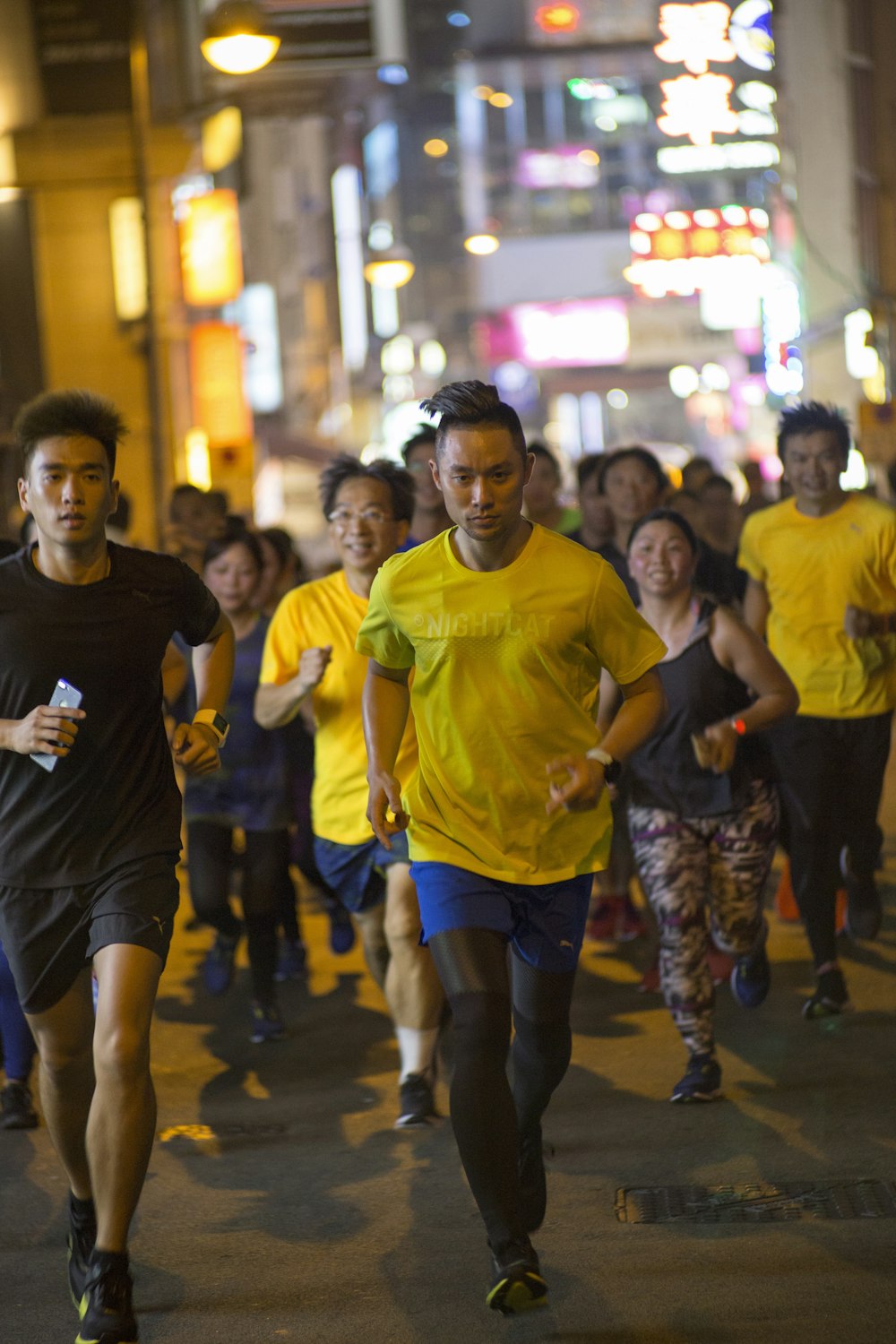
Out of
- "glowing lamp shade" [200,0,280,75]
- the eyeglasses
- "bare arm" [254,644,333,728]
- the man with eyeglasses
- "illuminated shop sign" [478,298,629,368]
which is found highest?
"illuminated shop sign" [478,298,629,368]

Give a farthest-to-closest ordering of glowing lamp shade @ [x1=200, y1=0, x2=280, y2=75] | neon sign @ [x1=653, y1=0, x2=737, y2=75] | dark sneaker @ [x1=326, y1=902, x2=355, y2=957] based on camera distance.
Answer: neon sign @ [x1=653, y1=0, x2=737, y2=75] < glowing lamp shade @ [x1=200, y1=0, x2=280, y2=75] < dark sneaker @ [x1=326, y1=902, x2=355, y2=957]

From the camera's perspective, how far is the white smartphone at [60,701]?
445cm

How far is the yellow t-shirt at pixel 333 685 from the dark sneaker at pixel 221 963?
1485 millimetres

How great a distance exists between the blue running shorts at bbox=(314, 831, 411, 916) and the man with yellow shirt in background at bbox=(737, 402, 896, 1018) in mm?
1863

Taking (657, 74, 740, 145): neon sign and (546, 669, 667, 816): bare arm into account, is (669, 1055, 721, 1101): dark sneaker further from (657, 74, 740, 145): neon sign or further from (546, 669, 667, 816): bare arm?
(657, 74, 740, 145): neon sign

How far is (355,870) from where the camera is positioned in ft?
21.7

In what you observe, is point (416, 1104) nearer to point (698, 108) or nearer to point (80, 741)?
point (80, 741)

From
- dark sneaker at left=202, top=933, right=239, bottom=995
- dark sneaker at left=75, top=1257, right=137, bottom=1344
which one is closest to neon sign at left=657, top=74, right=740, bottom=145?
dark sneaker at left=202, top=933, right=239, bottom=995

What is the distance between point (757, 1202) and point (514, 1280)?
115 cm

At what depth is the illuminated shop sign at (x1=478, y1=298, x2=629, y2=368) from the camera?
195 feet

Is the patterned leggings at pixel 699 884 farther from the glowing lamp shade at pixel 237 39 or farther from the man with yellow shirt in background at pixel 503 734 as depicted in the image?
the glowing lamp shade at pixel 237 39

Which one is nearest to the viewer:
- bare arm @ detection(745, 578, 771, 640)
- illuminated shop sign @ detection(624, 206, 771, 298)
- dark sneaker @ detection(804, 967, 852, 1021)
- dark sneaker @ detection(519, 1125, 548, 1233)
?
dark sneaker @ detection(519, 1125, 548, 1233)

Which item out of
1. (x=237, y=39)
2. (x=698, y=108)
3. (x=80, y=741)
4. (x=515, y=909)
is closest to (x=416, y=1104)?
(x=515, y=909)

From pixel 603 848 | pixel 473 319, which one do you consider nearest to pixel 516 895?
pixel 603 848
